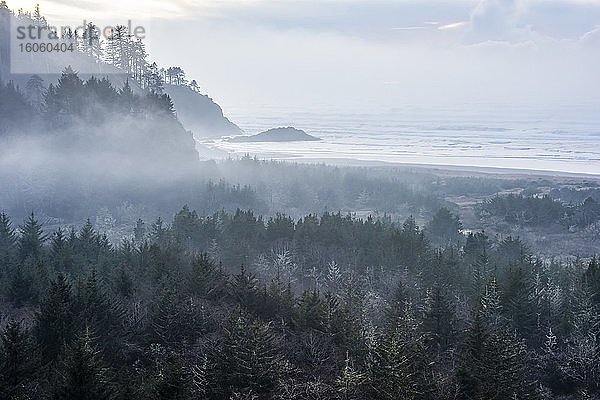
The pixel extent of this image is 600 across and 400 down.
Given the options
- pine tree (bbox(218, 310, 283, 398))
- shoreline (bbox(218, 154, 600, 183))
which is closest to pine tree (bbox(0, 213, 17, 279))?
pine tree (bbox(218, 310, 283, 398))

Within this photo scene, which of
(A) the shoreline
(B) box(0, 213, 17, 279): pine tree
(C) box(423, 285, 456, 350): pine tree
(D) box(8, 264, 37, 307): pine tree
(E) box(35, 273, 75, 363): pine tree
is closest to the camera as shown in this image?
(E) box(35, 273, 75, 363): pine tree

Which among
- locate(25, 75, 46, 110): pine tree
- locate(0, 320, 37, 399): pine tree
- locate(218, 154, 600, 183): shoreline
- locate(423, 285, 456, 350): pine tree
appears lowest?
locate(423, 285, 456, 350): pine tree

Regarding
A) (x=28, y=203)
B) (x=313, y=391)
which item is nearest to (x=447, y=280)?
(x=313, y=391)

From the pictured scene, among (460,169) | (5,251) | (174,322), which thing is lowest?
(5,251)

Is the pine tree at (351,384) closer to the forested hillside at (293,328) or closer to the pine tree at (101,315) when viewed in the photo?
the forested hillside at (293,328)

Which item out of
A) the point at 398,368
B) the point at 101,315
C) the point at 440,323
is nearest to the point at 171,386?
the point at 398,368

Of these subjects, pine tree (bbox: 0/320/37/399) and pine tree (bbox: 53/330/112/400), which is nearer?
pine tree (bbox: 53/330/112/400)

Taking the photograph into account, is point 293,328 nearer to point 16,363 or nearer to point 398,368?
point 398,368

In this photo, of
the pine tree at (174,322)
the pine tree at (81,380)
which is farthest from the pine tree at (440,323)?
the pine tree at (81,380)

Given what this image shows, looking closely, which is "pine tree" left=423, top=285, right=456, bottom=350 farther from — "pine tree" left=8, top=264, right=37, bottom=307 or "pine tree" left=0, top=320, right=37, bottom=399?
"pine tree" left=8, top=264, right=37, bottom=307
